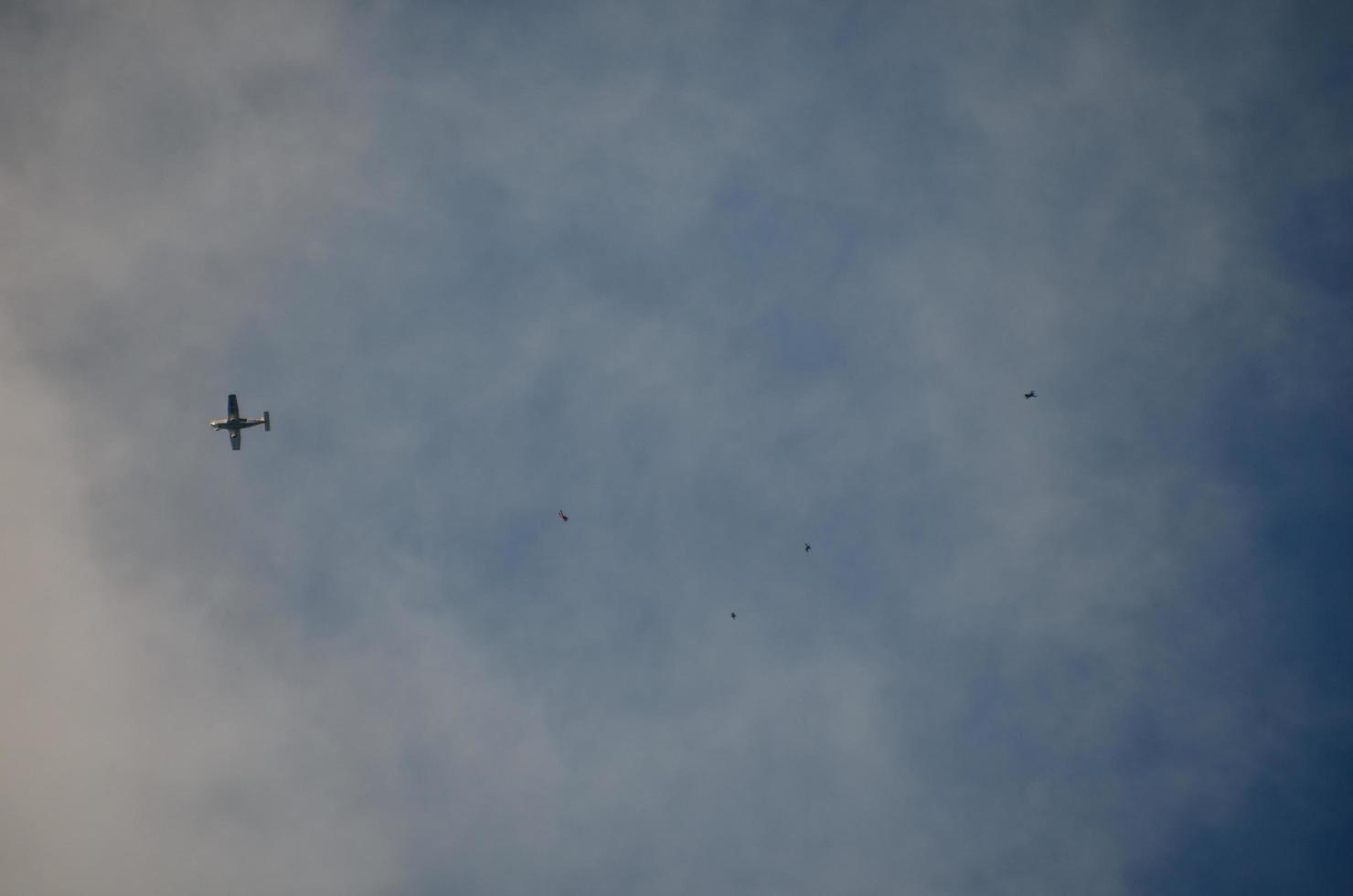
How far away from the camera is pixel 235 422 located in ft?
599

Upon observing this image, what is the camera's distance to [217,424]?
598 feet

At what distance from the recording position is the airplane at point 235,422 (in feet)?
598

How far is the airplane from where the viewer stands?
18225 cm
